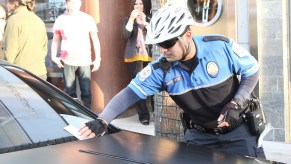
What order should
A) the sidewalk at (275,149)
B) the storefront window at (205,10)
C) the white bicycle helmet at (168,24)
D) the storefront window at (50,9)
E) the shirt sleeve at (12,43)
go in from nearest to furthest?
the white bicycle helmet at (168,24) < the sidewalk at (275,149) < the shirt sleeve at (12,43) < the storefront window at (205,10) < the storefront window at (50,9)

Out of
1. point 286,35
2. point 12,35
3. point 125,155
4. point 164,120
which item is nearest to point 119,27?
point 12,35

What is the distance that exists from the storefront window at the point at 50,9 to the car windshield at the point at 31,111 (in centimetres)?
452

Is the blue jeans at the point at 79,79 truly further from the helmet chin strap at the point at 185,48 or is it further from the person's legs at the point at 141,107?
the helmet chin strap at the point at 185,48

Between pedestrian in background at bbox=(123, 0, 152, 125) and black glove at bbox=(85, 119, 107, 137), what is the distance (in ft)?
12.3

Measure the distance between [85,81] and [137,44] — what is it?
2.70 ft

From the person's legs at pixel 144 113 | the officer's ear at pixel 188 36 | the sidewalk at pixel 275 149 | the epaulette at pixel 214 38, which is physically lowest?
the sidewalk at pixel 275 149

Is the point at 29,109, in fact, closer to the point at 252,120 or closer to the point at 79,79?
the point at 252,120

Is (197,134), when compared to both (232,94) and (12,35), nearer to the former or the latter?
(232,94)

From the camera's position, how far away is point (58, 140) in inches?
106

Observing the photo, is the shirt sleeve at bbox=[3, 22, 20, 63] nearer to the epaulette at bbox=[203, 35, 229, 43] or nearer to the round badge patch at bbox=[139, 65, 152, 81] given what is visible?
the round badge patch at bbox=[139, 65, 152, 81]

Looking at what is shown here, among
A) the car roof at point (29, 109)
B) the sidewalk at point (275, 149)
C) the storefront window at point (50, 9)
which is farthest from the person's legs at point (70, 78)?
the car roof at point (29, 109)

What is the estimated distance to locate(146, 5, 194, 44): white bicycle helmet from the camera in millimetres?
2764

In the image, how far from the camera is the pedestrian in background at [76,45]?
6.66 metres

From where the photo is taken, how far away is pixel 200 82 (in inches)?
115
